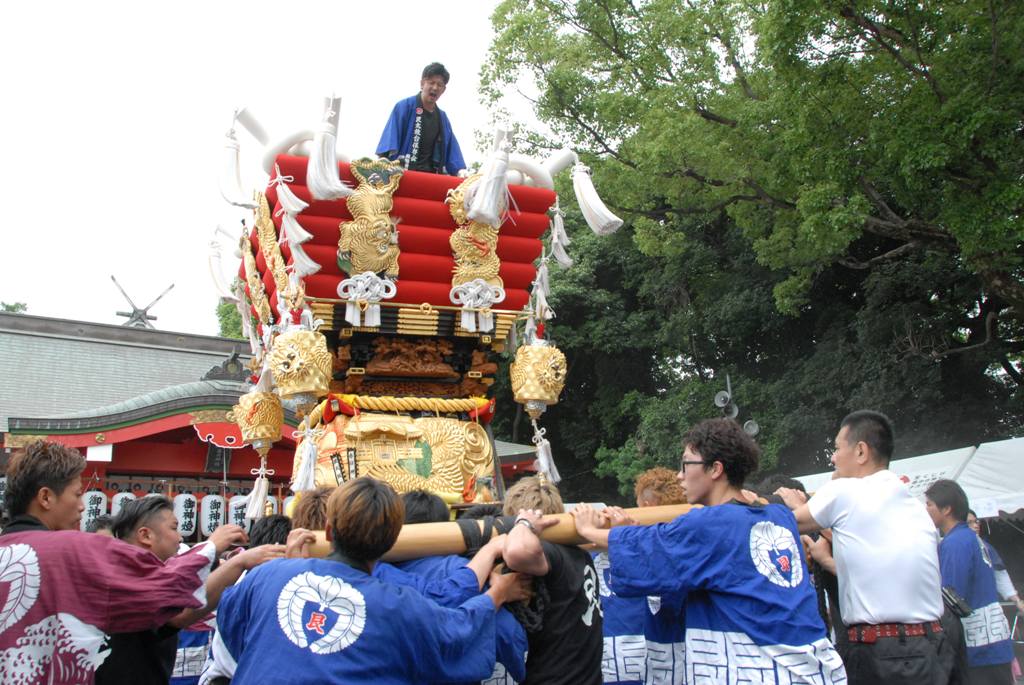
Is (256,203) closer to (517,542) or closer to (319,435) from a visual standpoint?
(319,435)

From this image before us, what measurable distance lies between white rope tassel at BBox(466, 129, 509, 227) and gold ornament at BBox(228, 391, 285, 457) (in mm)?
2015

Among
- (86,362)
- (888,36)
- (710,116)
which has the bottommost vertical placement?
(86,362)

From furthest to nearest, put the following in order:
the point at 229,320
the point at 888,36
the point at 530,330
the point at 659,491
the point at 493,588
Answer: the point at 229,320, the point at 888,36, the point at 530,330, the point at 659,491, the point at 493,588

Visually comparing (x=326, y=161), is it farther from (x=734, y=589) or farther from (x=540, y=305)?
(x=734, y=589)

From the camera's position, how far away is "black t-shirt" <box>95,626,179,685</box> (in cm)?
271

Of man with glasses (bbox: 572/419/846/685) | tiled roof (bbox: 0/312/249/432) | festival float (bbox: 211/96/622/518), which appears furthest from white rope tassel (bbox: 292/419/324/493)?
tiled roof (bbox: 0/312/249/432)

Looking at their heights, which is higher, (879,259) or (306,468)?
(879,259)

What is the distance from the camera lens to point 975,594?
4254mm

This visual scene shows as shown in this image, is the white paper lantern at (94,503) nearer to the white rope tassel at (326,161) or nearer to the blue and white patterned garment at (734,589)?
the white rope tassel at (326,161)

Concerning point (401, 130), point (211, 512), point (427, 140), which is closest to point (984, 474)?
point (427, 140)

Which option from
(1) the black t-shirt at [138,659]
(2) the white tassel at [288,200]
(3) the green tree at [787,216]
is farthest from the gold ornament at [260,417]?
(3) the green tree at [787,216]

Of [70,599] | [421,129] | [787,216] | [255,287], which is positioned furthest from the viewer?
[787,216]

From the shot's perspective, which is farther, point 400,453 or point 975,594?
point 400,453

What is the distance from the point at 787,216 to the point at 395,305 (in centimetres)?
684
